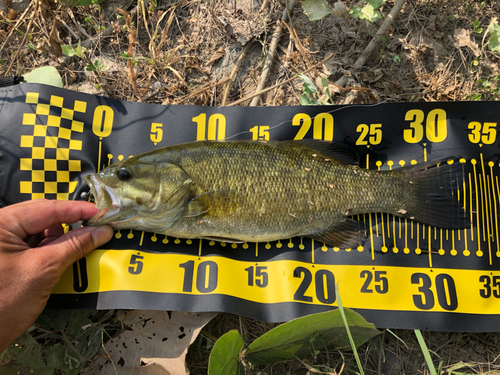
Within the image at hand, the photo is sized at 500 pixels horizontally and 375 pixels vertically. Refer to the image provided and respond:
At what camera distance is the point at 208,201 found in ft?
8.08

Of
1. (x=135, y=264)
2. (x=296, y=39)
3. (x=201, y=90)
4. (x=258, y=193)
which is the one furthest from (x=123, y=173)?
(x=296, y=39)

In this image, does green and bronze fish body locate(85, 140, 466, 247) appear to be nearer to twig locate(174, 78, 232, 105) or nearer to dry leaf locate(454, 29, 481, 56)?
twig locate(174, 78, 232, 105)

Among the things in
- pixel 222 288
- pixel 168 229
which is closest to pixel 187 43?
pixel 168 229

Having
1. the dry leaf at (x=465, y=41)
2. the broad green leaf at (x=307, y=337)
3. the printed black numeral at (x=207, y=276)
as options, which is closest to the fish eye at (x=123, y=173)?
the printed black numeral at (x=207, y=276)

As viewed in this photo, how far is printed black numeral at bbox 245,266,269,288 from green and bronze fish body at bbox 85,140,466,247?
28 cm

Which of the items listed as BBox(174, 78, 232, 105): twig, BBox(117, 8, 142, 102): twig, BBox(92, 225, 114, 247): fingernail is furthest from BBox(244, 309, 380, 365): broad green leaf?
BBox(117, 8, 142, 102): twig

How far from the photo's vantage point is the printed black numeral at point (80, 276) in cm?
257

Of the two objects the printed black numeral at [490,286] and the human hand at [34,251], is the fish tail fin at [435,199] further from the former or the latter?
the human hand at [34,251]

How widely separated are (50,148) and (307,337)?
9.22ft

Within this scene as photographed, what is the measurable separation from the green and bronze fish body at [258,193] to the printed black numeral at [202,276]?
27 centimetres

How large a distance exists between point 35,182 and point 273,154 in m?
2.17

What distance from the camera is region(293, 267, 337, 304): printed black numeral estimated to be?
2580 mm

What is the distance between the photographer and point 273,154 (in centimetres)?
259

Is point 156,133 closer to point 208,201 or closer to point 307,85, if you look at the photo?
point 208,201
